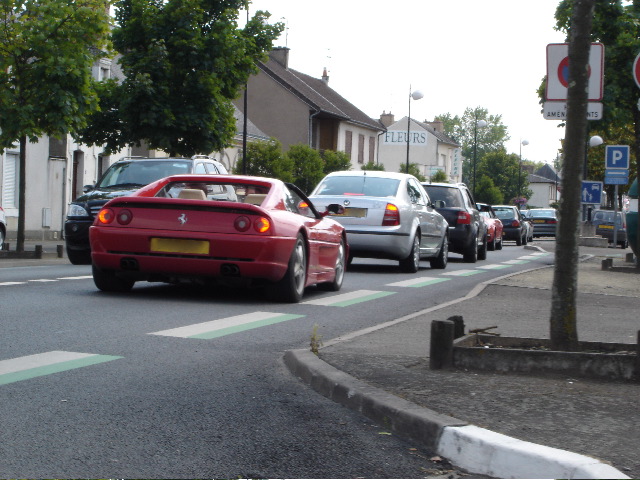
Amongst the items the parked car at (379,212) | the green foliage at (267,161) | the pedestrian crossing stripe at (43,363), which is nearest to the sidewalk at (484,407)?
the pedestrian crossing stripe at (43,363)

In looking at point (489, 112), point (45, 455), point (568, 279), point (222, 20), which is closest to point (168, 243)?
point (568, 279)

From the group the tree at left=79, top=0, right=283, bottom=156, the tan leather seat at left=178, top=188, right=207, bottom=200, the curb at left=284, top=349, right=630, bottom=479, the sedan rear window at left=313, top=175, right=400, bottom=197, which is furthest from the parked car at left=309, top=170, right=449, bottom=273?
the tree at left=79, top=0, right=283, bottom=156

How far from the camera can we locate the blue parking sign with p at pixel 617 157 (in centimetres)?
2639

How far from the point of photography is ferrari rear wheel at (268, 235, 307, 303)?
36.6 feet

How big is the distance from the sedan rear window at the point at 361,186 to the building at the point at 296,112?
50.5m

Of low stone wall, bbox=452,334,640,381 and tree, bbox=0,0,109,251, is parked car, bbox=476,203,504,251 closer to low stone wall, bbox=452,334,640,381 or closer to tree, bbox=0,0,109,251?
tree, bbox=0,0,109,251

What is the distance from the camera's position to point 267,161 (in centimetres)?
5181

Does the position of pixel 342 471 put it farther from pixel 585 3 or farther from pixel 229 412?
pixel 585 3

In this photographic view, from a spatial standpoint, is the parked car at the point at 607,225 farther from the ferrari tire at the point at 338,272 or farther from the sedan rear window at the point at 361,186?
the ferrari tire at the point at 338,272

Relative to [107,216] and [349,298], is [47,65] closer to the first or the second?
[349,298]

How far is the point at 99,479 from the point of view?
4.02 m

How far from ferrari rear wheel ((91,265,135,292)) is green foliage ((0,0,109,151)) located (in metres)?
11.7

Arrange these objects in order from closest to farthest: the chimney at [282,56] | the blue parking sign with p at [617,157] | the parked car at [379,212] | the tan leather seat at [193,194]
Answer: the tan leather seat at [193,194] → the parked car at [379,212] → the blue parking sign with p at [617,157] → the chimney at [282,56]

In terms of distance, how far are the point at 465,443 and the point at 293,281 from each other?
6.77 metres
